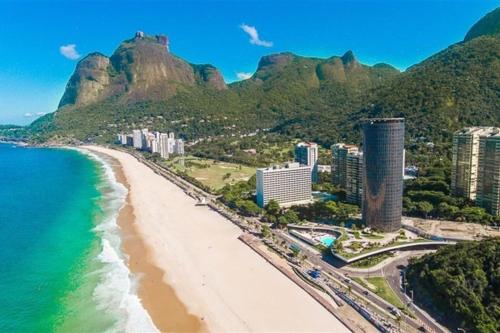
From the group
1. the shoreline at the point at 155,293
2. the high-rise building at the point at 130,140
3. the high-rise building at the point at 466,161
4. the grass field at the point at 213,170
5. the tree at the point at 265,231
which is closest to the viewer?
the shoreline at the point at 155,293

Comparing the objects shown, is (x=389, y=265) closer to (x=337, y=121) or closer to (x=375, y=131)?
(x=375, y=131)

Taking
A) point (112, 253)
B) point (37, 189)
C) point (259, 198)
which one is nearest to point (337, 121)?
point (259, 198)

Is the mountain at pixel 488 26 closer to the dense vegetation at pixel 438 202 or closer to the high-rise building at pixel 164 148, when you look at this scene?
the dense vegetation at pixel 438 202

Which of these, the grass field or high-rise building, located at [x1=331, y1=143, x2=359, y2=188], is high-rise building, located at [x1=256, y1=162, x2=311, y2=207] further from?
the grass field

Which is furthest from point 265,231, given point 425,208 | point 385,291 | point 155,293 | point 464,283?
point 464,283

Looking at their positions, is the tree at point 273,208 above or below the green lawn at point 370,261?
above

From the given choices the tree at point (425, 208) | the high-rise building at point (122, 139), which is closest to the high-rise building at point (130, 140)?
the high-rise building at point (122, 139)
